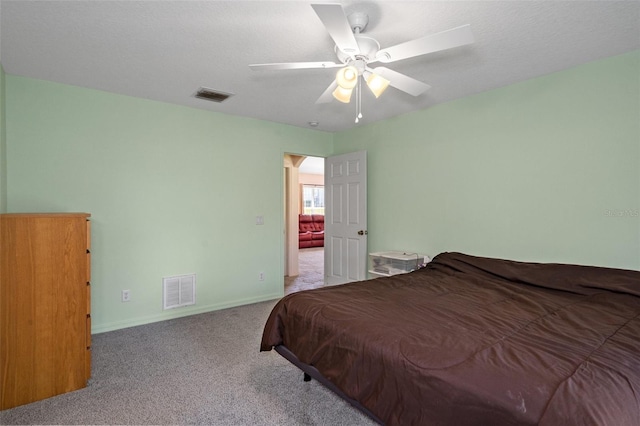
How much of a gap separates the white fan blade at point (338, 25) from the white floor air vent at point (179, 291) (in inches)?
116

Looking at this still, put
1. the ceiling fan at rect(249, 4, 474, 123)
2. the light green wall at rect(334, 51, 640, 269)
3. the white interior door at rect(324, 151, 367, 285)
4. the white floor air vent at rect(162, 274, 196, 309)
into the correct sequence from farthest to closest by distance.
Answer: the white interior door at rect(324, 151, 367, 285), the white floor air vent at rect(162, 274, 196, 309), the light green wall at rect(334, 51, 640, 269), the ceiling fan at rect(249, 4, 474, 123)

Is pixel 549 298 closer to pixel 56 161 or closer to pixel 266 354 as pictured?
pixel 266 354

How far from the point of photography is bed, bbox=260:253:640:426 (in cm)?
106

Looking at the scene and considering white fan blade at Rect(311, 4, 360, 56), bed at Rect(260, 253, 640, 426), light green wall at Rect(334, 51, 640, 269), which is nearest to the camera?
bed at Rect(260, 253, 640, 426)

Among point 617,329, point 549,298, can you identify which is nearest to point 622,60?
point 549,298

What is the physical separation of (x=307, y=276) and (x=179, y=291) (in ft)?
8.04

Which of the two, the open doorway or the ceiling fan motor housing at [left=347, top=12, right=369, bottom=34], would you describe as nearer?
the ceiling fan motor housing at [left=347, top=12, right=369, bottom=34]

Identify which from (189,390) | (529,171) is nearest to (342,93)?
(529,171)

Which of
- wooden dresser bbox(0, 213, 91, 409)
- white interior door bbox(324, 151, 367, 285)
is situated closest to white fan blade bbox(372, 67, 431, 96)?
white interior door bbox(324, 151, 367, 285)

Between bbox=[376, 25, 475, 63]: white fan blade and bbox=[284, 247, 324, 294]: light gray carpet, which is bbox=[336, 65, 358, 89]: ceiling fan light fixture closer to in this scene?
bbox=[376, 25, 475, 63]: white fan blade

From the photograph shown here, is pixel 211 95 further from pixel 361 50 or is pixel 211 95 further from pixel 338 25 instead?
pixel 338 25

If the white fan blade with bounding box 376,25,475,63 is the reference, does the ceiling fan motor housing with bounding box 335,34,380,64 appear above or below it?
above

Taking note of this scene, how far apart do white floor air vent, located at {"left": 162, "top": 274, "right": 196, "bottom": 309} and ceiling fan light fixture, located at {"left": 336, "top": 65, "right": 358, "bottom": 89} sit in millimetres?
2779

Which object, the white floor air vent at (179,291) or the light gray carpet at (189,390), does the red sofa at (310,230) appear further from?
the light gray carpet at (189,390)
